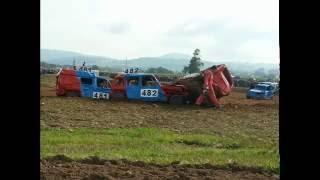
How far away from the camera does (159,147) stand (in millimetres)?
6633

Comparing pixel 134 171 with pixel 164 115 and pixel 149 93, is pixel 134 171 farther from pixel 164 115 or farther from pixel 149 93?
pixel 149 93

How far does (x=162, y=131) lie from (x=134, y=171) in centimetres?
305

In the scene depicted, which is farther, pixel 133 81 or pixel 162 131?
pixel 133 81

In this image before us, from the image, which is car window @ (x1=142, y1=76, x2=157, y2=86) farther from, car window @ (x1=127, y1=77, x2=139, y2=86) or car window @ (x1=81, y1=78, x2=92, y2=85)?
car window @ (x1=81, y1=78, x2=92, y2=85)

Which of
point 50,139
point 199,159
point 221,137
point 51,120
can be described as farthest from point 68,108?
point 199,159

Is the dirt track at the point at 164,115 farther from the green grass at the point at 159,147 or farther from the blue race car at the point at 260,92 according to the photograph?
the green grass at the point at 159,147

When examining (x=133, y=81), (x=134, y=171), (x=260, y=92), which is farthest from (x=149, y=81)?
(x=134, y=171)

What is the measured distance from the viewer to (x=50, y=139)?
689 centimetres

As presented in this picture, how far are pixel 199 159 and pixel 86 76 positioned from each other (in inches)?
184

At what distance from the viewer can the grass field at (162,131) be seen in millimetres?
5977

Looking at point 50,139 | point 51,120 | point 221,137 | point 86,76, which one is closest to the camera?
point 50,139

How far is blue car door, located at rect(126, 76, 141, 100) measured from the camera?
977cm

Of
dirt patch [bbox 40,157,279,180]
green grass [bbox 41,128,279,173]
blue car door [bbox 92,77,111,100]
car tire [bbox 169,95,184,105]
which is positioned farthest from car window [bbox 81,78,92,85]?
dirt patch [bbox 40,157,279,180]
